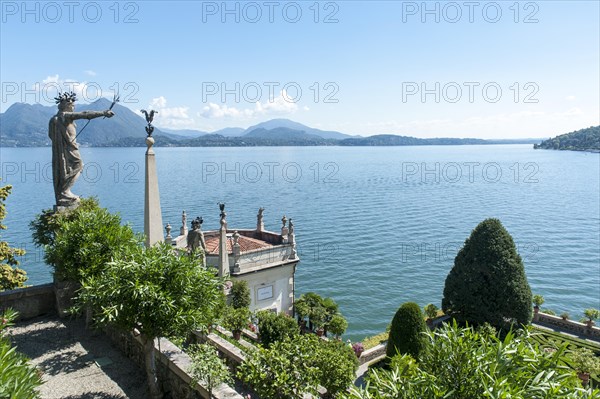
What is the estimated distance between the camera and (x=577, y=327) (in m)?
24.4

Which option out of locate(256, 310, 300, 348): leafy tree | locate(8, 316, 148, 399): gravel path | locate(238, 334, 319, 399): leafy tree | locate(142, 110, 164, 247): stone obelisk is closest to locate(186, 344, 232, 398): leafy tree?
locate(238, 334, 319, 399): leafy tree

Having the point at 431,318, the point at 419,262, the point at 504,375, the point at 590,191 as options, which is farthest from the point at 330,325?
the point at 590,191

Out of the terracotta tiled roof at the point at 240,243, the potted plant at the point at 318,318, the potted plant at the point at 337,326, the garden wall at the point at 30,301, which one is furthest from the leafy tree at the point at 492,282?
the garden wall at the point at 30,301

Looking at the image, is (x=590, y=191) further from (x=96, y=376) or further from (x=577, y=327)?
(x=96, y=376)

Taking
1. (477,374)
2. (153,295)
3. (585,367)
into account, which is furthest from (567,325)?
(153,295)

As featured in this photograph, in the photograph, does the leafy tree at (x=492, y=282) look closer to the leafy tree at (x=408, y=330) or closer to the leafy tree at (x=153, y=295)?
the leafy tree at (x=408, y=330)

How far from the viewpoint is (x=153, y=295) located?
7.81 metres

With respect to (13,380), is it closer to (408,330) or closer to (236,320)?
(236,320)

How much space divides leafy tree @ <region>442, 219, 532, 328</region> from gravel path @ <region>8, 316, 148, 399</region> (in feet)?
58.6

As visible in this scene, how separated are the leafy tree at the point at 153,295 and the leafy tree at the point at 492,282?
→ 1740 cm

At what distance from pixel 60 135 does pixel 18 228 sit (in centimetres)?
5186

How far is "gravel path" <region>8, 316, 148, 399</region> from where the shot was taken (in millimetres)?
9148

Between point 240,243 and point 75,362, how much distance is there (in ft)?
56.0

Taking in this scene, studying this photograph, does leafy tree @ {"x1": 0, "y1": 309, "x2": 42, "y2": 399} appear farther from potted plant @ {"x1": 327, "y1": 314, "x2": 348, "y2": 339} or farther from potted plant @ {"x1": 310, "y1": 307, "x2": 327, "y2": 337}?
potted plant @ {"x1": 310, "y1": 307, "x2": 327, "y2": 337}
